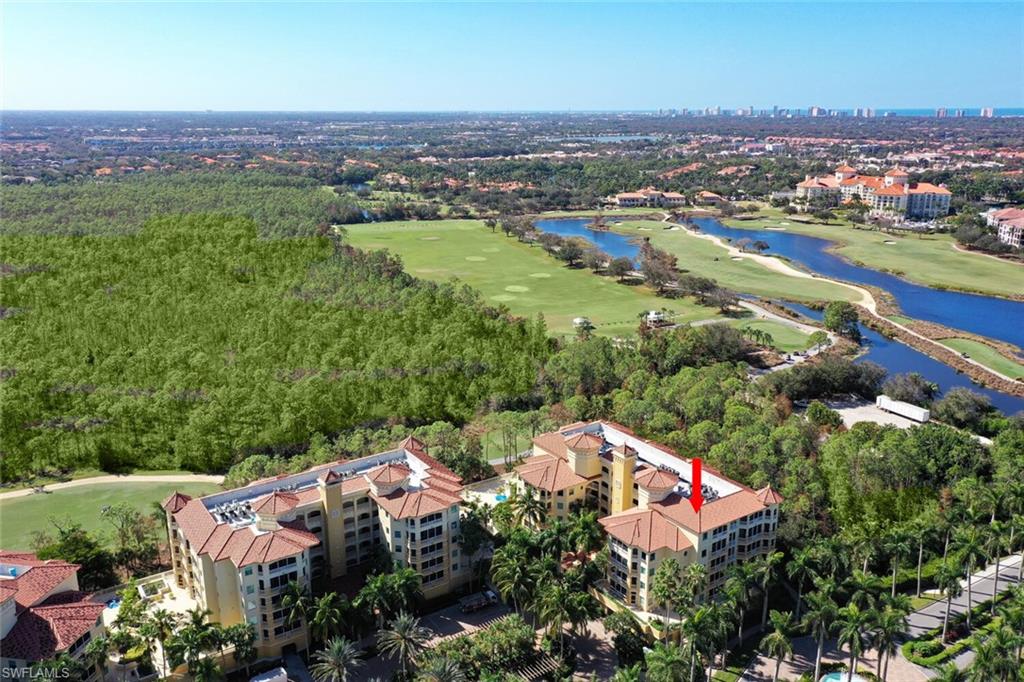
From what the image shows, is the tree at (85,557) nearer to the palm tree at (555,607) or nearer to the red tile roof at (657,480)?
the palm tree at (555,607)

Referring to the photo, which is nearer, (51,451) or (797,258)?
(51,451)

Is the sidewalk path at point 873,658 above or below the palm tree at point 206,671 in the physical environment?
below

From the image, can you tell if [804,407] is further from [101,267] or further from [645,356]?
[101,267]

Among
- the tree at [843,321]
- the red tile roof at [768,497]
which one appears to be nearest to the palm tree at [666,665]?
the red tile roof at [768,497]

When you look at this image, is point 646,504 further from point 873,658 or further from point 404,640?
point 404,640

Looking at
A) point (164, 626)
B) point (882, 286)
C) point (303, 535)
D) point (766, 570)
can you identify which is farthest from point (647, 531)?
point (882, 286)

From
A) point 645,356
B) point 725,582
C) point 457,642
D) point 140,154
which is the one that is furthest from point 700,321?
point 140,154
